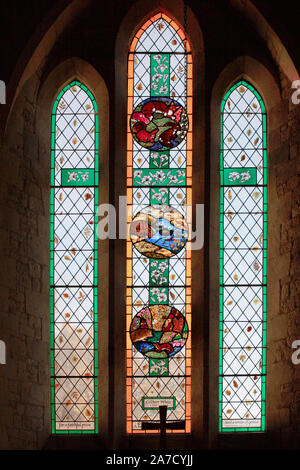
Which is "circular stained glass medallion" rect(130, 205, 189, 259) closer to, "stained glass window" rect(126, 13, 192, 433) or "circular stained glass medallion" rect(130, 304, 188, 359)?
"stained glass window" rect(126, 13, 192, 433)

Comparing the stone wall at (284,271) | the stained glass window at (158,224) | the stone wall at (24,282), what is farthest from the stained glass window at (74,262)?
→ the stone wall at (284,271)

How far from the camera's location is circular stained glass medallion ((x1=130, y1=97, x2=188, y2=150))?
39.5ft

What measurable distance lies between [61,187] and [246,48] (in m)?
2.24

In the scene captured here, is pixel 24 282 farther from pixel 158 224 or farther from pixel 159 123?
pixel 159 123

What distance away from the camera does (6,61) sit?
36.6 ft

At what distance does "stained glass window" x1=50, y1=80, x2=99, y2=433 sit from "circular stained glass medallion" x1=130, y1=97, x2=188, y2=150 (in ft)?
1.42

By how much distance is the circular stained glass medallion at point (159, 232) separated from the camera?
11836 millimetres

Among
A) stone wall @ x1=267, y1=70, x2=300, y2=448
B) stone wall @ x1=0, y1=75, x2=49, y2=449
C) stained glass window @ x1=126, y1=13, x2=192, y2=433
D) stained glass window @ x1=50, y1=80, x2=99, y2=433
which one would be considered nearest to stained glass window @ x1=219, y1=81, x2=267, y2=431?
stone wall @ x1=267, y1=70, x2=300, y2=448

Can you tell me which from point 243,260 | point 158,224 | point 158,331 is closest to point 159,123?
point 158,224

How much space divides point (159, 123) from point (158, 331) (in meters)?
2.04

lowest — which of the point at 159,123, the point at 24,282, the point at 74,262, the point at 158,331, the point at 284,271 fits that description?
the point at 158,331

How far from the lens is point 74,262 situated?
38.8 ft
